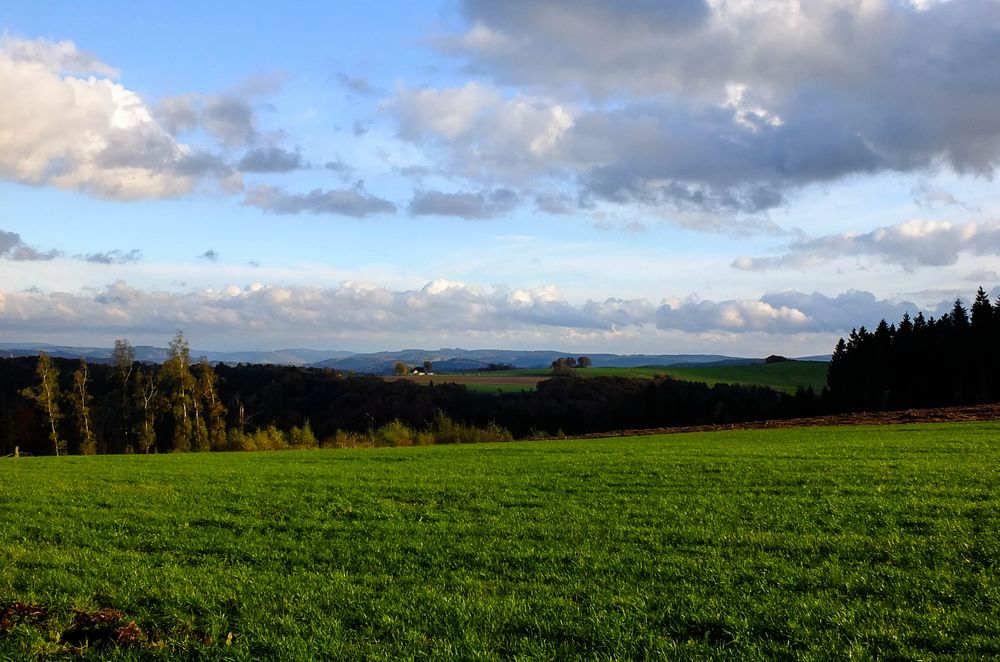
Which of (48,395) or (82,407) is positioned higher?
→ (48,395)

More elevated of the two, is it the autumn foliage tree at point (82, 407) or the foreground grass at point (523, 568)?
the foreground grass at point (523, 568)

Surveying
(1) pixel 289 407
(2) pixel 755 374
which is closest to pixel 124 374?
(1) pixel 289 407

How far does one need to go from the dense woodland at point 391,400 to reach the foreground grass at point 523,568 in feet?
137

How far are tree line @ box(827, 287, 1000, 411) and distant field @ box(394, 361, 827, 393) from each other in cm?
2607

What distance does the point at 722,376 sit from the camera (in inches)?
5128

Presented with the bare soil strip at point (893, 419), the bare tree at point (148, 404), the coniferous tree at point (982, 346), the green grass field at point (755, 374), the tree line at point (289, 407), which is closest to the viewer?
the bare soil strip at point (893, 419)

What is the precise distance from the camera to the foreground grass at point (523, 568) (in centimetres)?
745

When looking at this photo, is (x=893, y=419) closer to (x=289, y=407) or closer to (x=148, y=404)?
(x=148, y=404)

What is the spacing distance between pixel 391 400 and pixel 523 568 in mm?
84503

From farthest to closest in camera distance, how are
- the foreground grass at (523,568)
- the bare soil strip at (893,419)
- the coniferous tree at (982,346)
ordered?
the coniferous tree at (982,346) < the bare soil strip at (893,419) < the foreground grass at (523,568)

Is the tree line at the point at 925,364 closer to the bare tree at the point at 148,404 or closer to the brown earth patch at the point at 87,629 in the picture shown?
the bare tree at the point at 148,404

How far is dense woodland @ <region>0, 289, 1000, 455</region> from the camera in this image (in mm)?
67062

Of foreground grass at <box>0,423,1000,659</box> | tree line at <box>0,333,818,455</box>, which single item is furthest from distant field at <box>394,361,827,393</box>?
foreground grass at <box>0,423,1000,659</box>

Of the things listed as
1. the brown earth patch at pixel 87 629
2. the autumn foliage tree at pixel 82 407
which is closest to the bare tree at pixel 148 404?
the autumn foliage tree at pixel 82 407
